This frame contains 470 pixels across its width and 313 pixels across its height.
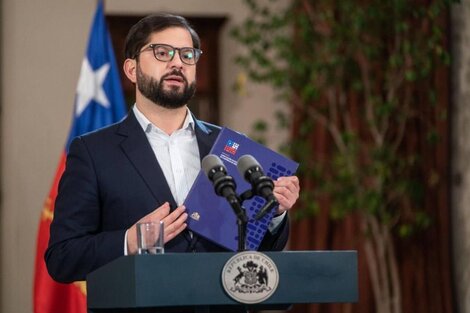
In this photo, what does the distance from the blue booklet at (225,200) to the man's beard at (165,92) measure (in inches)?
9.0

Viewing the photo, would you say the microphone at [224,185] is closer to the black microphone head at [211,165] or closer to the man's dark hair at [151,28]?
the black microphone head at [211,165]

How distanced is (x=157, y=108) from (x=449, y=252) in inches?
109

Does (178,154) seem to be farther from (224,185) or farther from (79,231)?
(224,185)

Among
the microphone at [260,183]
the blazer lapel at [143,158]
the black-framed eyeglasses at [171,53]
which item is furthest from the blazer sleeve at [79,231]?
the microphone at [260,183]

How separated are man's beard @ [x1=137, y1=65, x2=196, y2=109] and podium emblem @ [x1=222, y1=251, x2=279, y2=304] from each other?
0.69m

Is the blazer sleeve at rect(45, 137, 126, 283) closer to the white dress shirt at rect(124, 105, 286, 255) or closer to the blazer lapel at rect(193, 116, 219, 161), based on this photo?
the white dress shirt at rect(124, 105, 286, 255)

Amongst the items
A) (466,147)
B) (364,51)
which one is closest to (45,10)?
(364,51)

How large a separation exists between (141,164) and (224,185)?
556mm

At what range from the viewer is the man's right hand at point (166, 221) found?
2213 mm

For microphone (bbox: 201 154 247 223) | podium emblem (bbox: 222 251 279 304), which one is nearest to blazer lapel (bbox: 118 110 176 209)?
microphone (bbox: 201 154 247 223)

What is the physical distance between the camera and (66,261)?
2357 mm

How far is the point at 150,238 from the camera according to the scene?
209 cm

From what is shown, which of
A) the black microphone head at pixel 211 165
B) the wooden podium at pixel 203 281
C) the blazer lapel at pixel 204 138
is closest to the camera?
the wooden podium at pixel 203 281

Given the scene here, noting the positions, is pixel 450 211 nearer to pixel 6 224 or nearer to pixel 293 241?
pixel 293 241
